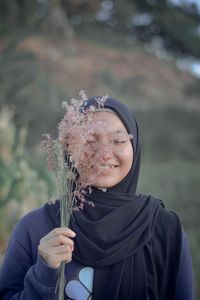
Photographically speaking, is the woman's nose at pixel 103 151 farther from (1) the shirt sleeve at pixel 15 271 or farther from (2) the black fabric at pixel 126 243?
(1) the shirt sleeve at pixel 15 271

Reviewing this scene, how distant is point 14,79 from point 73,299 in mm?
9176

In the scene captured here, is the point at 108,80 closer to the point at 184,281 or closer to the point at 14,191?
the point at 14,191

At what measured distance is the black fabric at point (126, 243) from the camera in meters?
2.11

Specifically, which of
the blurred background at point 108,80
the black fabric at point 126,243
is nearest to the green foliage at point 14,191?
the blurred background at point 108,80

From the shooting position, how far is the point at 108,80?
19984mm

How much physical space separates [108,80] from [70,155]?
18263mm

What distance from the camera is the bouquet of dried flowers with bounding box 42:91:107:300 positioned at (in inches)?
71.4

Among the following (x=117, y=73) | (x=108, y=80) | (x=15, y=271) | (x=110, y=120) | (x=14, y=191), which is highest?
(x=117, y=73)

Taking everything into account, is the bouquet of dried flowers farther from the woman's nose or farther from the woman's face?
the woman's face

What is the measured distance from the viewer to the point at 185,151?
16.3 metres

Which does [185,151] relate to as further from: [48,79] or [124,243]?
[124,243]

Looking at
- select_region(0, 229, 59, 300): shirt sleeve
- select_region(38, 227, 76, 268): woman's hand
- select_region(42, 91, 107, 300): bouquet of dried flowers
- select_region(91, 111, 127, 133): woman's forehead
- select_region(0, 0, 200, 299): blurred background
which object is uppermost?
select_region(0, 0, 200, 299): blurred background

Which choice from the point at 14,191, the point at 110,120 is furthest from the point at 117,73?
the point at 110,120

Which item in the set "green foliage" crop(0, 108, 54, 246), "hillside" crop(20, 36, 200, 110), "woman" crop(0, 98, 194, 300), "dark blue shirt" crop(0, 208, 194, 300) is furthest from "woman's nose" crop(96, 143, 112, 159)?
"hillside" crop(20, 36, 200, 110)
